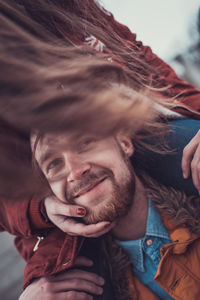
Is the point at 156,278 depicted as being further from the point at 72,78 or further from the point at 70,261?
the point at 72,78

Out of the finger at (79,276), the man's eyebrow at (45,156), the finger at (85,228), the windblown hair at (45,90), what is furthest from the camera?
the finger at (79,276)

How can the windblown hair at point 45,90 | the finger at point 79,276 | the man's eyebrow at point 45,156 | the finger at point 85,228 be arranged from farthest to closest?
the finger at point 79,276 → the finger at point 85,228 → the man's eyebrow at point 45,156 → the windblown hair at point 45,90

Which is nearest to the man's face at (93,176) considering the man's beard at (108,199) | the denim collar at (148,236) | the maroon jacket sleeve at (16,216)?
the man's beard at (108,199)

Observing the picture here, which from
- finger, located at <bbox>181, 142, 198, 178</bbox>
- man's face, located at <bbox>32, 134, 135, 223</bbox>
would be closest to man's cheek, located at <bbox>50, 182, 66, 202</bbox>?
man's face, located at <bbox>32, 134, 135, 223</bbox>

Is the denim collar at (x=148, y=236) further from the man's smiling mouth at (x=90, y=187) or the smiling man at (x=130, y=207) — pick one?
the man's smiling mouth at (x=90, y=187)

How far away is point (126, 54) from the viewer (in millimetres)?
1015

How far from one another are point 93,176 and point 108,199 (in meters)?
0.10

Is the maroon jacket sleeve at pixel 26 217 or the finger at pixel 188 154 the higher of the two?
the finger at pixel 188 154

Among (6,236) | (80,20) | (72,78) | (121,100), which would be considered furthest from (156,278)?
(6,236)

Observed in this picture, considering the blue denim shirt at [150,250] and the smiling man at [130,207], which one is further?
the blue denim shirt at [150,250]

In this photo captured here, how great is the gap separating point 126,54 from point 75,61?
408 mm

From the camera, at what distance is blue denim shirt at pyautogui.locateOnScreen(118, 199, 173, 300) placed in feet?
3.17

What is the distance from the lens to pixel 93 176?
84cm

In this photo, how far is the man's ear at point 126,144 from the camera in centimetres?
95
